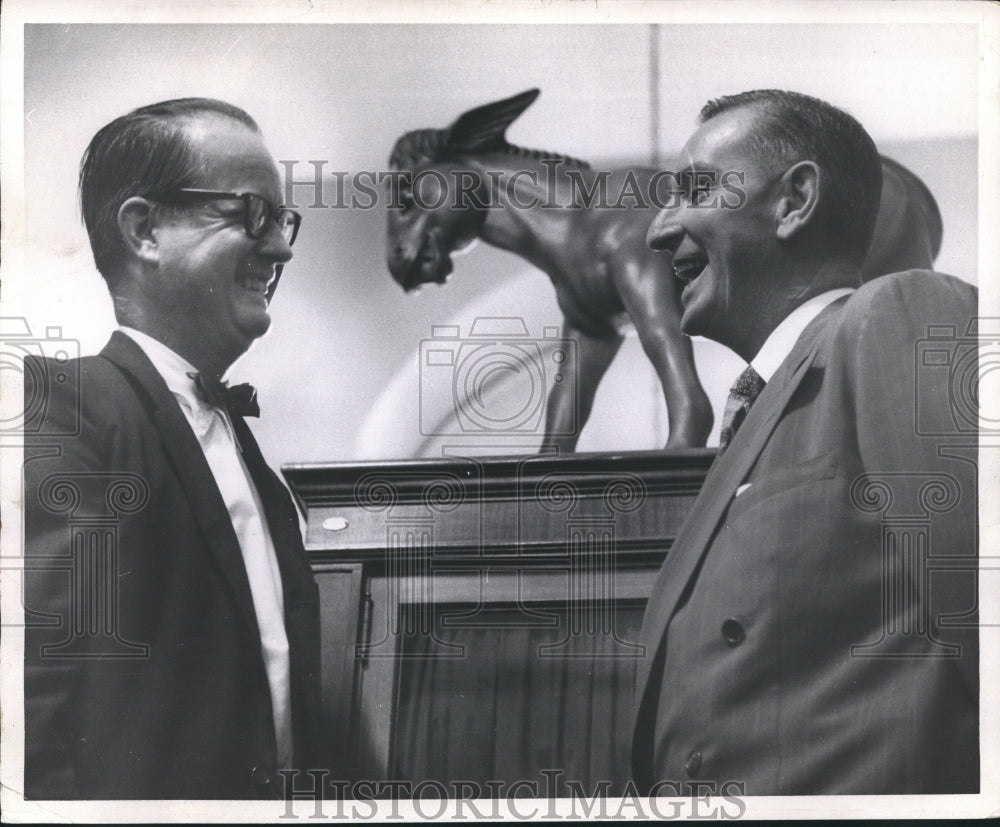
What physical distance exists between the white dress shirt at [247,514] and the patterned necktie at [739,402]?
46.4 inches

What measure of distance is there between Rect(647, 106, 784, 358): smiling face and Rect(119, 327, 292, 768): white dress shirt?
3.94 feet

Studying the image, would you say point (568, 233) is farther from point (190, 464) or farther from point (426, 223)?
point (190, 464)

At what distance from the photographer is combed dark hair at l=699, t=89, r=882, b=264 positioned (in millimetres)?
3715

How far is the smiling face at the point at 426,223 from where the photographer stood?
3.82 meters

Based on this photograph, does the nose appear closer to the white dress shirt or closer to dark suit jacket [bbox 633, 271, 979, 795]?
dark suit jacket [bbox 633, 271, 979, 795]

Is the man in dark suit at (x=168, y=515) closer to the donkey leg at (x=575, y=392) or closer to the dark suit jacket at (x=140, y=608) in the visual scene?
the dark suit jacket at (x=140, y=608)

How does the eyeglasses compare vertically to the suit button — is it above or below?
above

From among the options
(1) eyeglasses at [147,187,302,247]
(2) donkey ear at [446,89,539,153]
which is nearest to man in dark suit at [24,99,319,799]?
(1) eyeglasses at [147,187,302,247]

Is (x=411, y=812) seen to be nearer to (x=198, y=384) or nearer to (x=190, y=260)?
(x=198, y=384)

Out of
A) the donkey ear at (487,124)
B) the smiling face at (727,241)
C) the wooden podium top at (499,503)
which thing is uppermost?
the donkey ear at (487,124)

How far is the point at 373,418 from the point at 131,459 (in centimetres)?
62

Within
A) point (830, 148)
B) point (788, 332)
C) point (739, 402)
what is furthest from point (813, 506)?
point (830, 148)

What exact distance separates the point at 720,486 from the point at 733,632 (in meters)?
0.36

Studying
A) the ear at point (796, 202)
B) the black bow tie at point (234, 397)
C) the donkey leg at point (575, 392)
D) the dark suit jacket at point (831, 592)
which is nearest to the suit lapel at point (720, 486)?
the dark suit jacket at point (831, 592)
